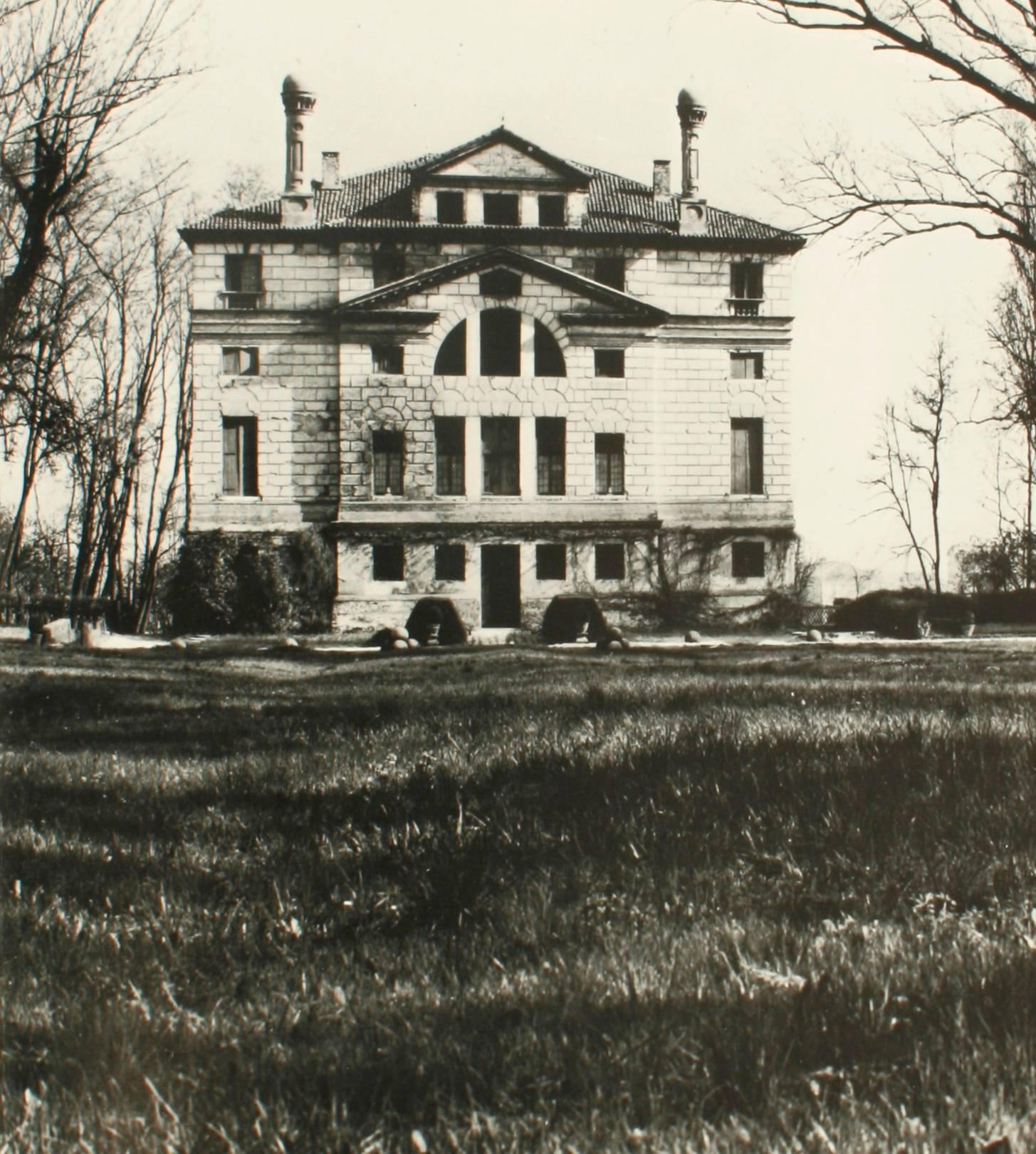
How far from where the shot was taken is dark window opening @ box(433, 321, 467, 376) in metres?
35.4

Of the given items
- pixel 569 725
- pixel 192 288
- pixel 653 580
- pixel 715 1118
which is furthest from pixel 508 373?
pixel 715 1118

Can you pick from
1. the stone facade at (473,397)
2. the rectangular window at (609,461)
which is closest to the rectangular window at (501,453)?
the stone facade at (473,397)

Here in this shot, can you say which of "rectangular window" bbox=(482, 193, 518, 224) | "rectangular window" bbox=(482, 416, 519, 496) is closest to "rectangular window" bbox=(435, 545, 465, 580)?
"rectangular window" bbox=(482, 416, 519, 496)

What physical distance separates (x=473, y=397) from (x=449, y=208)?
5.80m

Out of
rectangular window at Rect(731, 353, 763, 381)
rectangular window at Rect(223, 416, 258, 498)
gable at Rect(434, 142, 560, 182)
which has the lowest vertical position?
rectangular window at Rect(223, 416, 258, 498)

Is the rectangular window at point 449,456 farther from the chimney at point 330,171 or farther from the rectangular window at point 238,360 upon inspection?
the chimney at point 330,171

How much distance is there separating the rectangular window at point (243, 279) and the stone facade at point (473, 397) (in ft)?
0.28

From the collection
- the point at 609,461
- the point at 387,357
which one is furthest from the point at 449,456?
the point at 609,461

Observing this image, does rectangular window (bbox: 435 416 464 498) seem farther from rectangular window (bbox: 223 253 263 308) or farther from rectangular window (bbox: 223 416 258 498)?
rectangular window (bbox: 223 253 263 308)

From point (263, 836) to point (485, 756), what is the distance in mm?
1595

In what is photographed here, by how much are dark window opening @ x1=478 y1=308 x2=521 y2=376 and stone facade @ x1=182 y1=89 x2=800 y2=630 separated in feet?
0.20

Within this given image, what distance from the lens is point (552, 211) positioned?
35406mm

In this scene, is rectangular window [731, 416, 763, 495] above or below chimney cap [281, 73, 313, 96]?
below

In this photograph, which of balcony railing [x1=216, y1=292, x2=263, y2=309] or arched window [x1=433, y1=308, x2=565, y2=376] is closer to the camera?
balcony railing [x1=216, y1=292, x2=263, y2=309]
